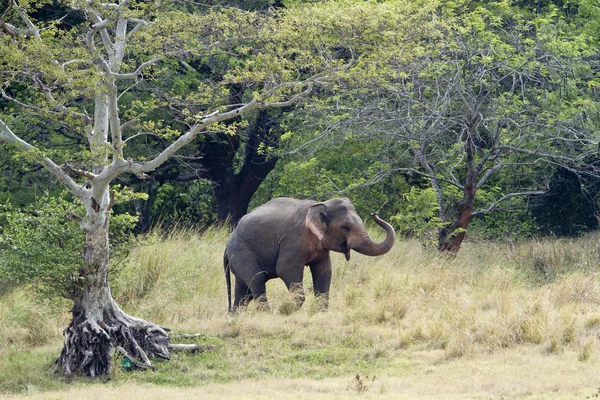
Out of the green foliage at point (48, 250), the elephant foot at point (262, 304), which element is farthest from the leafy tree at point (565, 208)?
the green foliage at point (48, 250)

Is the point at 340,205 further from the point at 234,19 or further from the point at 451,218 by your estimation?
the point at 451,218

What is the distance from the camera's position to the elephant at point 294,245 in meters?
15.5

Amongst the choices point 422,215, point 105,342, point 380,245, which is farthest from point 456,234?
point 105,342

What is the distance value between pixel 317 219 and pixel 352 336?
97.1 inches

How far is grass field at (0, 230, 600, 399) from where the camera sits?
448 inches

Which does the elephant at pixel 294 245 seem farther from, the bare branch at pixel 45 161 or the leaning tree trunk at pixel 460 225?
the leaning tree trunk at pixel 460 225

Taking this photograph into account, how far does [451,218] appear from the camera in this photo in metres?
23.3

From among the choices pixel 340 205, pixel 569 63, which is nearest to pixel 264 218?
pixel 340 205

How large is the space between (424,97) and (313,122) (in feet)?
8.91

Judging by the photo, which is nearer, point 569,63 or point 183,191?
point 569,63

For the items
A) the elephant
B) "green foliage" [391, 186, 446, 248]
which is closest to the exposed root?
the elephant

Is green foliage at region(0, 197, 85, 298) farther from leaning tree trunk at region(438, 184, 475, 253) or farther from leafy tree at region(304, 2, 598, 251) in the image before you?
leaning tree trunk at region(438, 184, 475, 253)

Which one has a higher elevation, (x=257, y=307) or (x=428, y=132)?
(x=428, y=132)

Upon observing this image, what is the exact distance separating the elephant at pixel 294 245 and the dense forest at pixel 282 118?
72.6 inches
